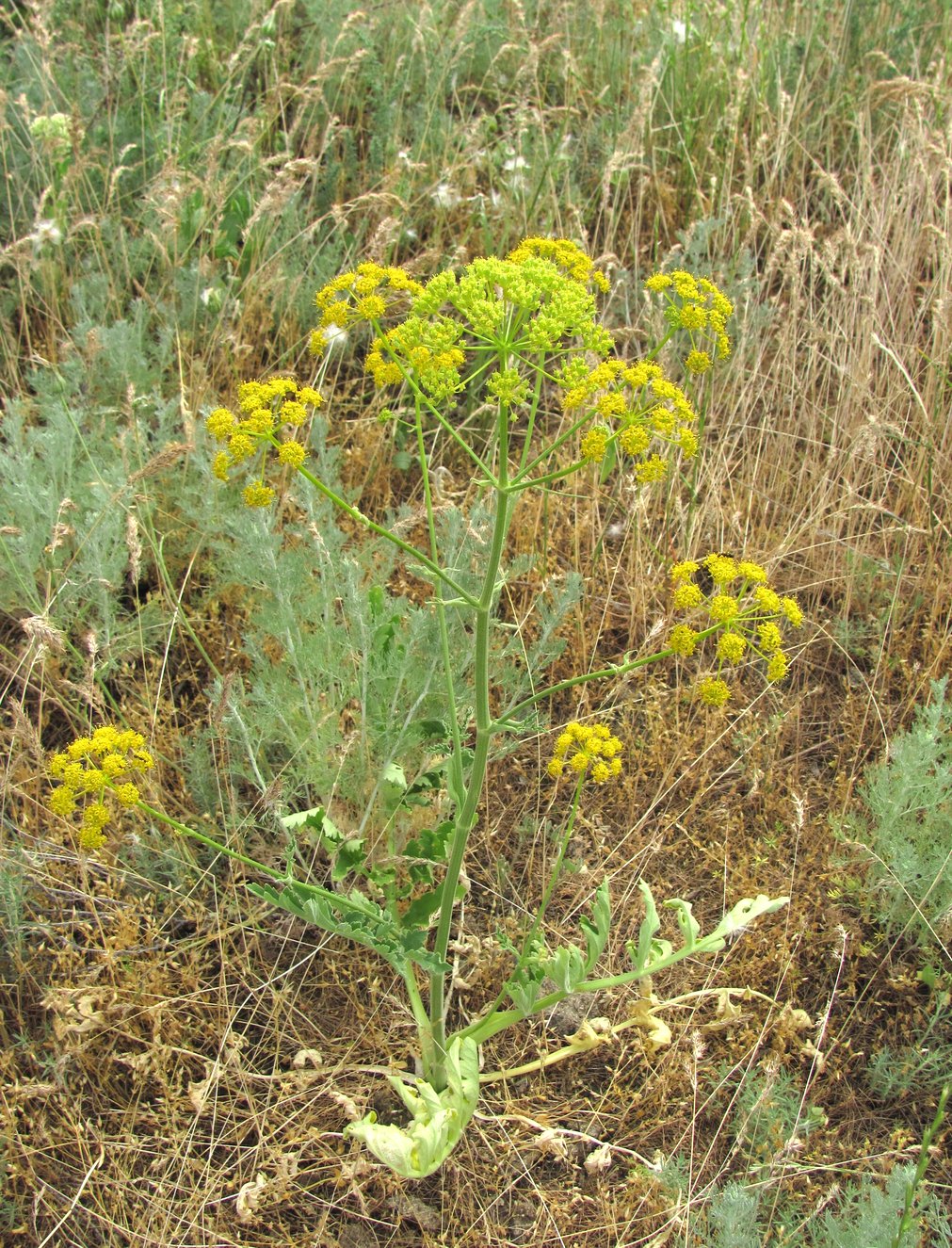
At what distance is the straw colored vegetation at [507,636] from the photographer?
7.11 feet

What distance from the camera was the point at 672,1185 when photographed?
2.08 metres

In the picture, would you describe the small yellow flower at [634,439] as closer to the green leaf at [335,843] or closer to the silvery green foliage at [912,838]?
the green leaf at [335,843]

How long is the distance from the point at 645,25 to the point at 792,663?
9.92 ft

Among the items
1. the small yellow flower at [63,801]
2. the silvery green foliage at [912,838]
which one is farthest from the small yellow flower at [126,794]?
the silvery green foliage at [912,838]

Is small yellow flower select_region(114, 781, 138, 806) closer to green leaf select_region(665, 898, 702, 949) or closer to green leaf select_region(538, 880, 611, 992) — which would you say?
green leaf select_region(538, 880, 611, 992)

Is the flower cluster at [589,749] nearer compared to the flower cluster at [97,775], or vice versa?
the flower cluster at [97,775]

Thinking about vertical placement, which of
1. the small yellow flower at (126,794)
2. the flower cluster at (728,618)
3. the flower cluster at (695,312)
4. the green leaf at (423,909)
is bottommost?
the green leaf at (423,909)

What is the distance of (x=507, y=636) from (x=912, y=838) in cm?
113

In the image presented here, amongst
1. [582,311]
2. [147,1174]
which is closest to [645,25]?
[582,311]

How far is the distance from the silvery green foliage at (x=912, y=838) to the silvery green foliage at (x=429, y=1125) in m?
1.05

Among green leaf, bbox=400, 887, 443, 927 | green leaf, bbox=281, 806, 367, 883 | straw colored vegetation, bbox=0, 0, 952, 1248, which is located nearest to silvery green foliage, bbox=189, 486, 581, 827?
straw colored vegetation, bbox=0, 0, 952, 1248

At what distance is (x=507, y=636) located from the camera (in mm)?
2943

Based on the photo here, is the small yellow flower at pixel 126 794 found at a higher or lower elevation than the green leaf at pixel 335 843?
higher

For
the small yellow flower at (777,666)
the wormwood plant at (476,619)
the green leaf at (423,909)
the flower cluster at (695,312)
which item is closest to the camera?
the wormwood plant at (476,619)
